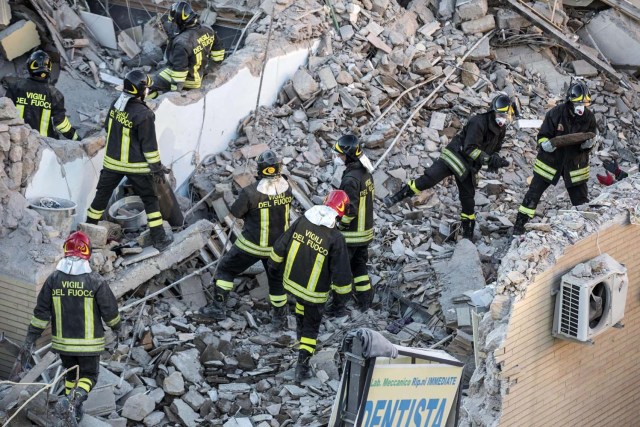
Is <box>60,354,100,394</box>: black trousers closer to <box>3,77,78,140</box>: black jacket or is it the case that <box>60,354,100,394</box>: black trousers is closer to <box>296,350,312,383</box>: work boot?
<box>296,350,312,383</box>: work boot

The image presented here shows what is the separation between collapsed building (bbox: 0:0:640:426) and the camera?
8.83 metres

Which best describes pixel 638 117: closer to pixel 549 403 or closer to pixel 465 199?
pixel 465 199

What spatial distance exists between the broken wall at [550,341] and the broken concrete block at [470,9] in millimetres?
6530

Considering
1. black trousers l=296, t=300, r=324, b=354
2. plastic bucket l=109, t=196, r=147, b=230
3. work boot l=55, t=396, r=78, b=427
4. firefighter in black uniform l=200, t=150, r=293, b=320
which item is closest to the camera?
work boot l=55, t=396, r=78, b=427

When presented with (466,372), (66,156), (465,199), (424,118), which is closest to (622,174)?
(465,199)

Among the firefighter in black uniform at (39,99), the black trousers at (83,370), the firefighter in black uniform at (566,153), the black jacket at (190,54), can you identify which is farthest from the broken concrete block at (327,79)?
the black trousers at (83,370)

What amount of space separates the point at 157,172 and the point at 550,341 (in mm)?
4354

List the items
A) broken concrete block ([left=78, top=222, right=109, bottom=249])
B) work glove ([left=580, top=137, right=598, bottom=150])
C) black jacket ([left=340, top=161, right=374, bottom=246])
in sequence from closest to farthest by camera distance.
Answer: broken concrete block ([left=78, top=222, right=109, bottom=249]) → black jacket ([left=340, top=161, right=374, bottom=246]) → work glove ([left=580, top=137, right=598, bottom=150])

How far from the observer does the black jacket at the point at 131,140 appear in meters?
11.1

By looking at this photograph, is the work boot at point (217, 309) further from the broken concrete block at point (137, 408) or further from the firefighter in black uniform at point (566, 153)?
the firefighter in black uniform at point (566, 153)

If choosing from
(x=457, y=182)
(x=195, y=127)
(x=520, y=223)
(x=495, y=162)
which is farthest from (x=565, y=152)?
(x=195, y=127)

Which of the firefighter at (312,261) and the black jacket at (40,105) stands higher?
the black jacket at (40,105)

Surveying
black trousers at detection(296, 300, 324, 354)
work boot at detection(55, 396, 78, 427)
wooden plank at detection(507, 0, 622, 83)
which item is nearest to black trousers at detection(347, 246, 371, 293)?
black trousers at detection(296, 300, 324, 354)

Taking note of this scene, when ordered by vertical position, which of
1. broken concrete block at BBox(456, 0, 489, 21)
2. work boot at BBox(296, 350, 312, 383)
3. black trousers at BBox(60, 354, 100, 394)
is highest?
broken concrete block at BBox(456, 0, 489, 21)
